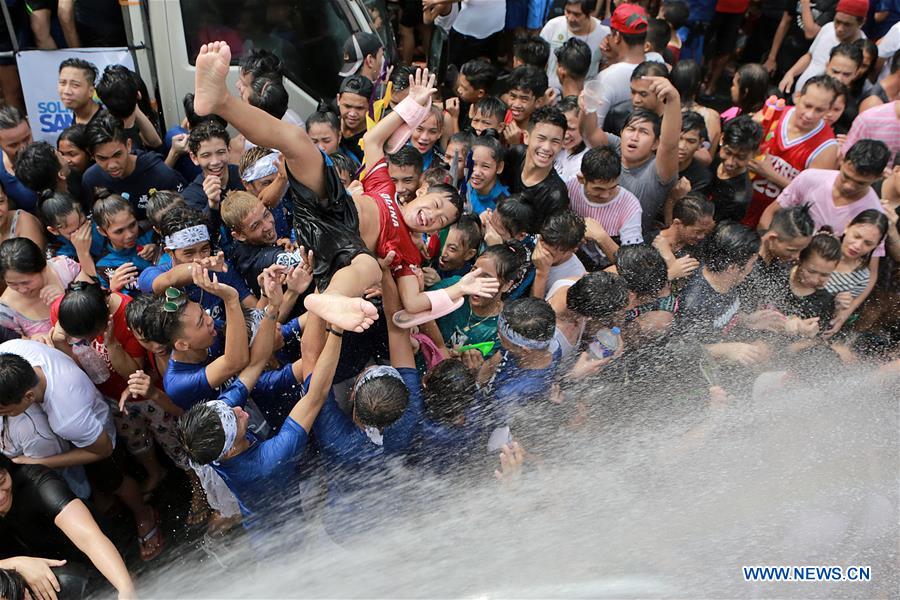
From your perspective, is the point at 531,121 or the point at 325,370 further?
the point at 531,121

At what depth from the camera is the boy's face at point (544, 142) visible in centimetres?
466

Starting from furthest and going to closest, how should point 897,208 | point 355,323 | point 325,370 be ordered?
point 897,208, point 325,370, point 355,323

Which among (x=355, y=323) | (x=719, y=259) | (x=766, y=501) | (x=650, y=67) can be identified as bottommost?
(x=766, y=501)

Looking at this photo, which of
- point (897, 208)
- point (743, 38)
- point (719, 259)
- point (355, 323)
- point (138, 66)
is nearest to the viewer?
point (355, 323)

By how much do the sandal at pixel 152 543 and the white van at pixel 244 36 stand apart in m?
3.40

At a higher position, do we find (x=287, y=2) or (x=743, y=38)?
(x=287, y=2)

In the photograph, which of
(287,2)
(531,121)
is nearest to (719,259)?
(531,121)

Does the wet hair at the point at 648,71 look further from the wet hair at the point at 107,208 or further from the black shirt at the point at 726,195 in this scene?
the wet hair at the point at 107,208

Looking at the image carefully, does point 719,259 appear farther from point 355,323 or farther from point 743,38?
point 743,38

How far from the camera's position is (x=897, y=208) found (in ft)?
17.0

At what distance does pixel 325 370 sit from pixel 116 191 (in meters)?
2.43

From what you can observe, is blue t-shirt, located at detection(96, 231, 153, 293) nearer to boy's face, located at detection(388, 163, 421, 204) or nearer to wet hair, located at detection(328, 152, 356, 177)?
wet hair, located at detection(328, 152, 356, 177)

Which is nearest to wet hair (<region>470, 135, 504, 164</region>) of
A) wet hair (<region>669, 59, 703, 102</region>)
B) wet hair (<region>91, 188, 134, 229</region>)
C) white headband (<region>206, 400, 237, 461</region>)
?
wet hair (<region>669, 59, 703, 102</region>)

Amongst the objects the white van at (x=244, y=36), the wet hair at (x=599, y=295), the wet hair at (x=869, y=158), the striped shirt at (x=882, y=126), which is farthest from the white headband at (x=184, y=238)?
the striped shirt at (x=882, y=126)
